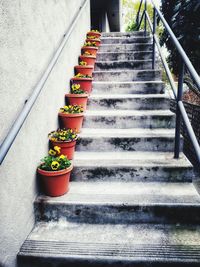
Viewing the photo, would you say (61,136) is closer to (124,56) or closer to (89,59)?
(89,59)

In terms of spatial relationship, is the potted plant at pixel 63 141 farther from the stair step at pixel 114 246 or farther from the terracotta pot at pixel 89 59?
the terracotta pot at pixel 89 59

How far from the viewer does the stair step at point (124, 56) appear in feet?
13.0

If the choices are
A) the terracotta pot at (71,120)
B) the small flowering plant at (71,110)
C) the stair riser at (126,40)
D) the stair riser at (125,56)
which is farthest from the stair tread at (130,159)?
the stair riser at (126,40)

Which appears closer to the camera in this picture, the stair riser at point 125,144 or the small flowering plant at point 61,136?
the small flowering plant at point 61,136

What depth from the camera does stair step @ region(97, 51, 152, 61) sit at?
3.95m

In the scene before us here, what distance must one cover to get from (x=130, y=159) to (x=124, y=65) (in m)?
2.02

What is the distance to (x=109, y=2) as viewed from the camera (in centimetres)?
883

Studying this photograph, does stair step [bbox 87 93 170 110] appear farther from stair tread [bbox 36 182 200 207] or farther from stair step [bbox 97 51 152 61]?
stair step [bbox 97 51 152 61]

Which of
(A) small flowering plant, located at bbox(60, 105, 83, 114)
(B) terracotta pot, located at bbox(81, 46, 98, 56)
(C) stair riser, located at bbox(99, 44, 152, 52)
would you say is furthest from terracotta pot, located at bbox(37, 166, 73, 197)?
(C) stair riser, located at bbox(99, 44, 152, 52)

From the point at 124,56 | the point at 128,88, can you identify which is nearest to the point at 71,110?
the point at 128,88

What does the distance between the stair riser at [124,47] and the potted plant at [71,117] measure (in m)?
2.12

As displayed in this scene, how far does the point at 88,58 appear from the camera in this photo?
3697 mm

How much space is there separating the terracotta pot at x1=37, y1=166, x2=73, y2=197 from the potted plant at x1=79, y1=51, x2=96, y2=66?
2280 mm

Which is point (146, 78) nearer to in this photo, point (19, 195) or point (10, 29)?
point (10, 29)
